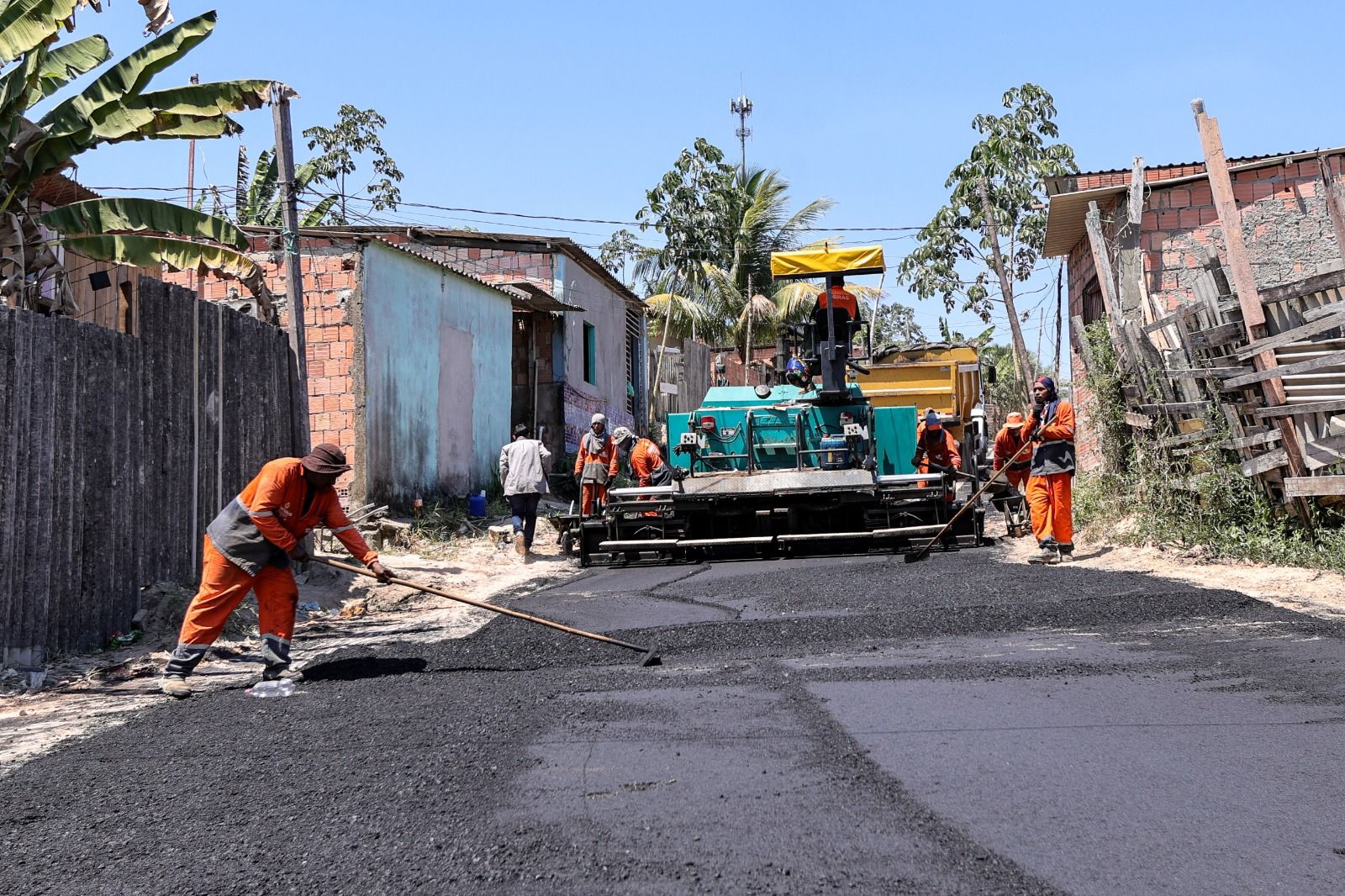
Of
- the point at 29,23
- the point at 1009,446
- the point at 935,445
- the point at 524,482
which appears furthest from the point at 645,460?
the point at 29,23

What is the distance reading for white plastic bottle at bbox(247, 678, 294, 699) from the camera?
6051 mm

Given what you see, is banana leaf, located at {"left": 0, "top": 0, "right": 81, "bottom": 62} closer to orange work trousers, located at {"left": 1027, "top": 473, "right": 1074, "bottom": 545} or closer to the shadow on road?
the shadow on road

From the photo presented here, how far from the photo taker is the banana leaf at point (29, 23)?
8.73m

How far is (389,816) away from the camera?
3746mm

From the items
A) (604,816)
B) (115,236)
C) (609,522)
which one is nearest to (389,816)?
(604,816)

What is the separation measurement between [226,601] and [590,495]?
7634mm

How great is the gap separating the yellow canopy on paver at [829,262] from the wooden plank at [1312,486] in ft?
15.4

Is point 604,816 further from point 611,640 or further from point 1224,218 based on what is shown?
point 1224,218

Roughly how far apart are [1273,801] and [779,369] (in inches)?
466

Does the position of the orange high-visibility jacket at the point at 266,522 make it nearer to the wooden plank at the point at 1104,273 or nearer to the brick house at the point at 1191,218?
the wooden plank at the point at 1104,273

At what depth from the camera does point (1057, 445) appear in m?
10.4

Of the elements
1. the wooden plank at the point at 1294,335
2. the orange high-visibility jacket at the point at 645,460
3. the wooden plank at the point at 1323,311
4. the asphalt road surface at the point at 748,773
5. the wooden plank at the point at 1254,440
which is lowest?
the asphalt road surface at the point at 748,773

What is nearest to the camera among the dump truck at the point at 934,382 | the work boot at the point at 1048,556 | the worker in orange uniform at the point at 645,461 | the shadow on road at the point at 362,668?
the shadow on road at the point at 362,668

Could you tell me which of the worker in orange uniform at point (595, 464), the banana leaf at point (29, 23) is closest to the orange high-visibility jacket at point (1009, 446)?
the worker in orange uniform at point (595, 464)
